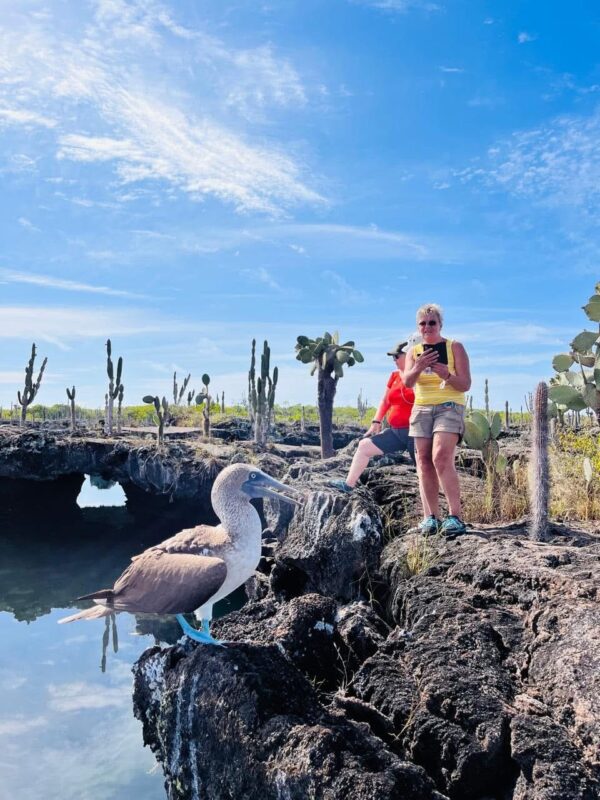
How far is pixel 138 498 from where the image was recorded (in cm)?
2586

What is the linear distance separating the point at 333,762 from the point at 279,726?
0.33 metres

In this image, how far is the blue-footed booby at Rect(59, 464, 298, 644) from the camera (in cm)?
327

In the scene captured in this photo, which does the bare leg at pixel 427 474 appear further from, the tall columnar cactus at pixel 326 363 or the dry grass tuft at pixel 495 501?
the tall columnar cactus at pixel 326 363

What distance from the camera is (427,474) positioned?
514 cm

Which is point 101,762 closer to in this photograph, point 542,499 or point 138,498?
point 542,499

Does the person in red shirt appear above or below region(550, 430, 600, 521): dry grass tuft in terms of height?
above

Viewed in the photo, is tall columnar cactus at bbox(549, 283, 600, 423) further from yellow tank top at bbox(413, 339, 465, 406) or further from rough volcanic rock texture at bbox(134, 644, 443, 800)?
rough volcanic rock texture at bbox(134, 644, 443, 800)

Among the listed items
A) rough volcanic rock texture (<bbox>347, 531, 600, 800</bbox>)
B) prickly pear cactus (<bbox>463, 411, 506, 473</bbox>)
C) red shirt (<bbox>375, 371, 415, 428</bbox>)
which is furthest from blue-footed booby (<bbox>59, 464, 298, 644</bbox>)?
prickly pear cactus (<bbox>463, 411, 506, 473</bbox>)

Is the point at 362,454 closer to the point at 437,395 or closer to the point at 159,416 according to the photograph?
the point at 437,395

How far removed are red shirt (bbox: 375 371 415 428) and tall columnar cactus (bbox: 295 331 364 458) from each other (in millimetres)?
14632

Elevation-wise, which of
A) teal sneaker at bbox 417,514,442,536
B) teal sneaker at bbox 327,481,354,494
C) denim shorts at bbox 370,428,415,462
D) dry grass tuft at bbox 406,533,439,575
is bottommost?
dry grass tuft at bbox 406,533,439,575

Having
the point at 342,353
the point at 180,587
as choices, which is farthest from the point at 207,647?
the point at 342,353

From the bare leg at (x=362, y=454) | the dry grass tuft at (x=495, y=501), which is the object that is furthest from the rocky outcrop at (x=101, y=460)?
the bare leg at (x=362, y=454)

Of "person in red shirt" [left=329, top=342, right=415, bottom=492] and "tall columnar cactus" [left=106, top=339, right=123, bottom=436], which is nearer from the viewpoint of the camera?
"person in red shirt" [left=329, top=342, right=415, bottom=492]
